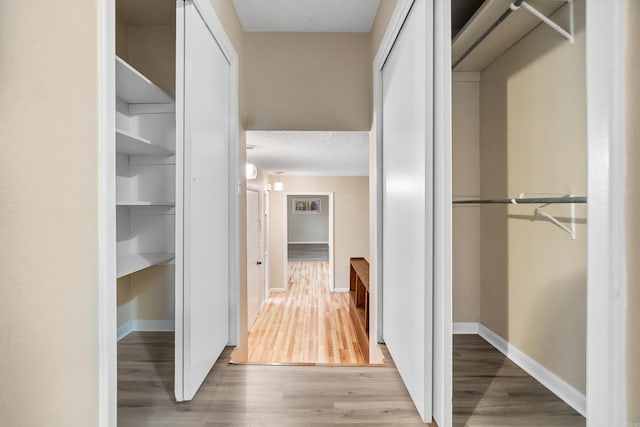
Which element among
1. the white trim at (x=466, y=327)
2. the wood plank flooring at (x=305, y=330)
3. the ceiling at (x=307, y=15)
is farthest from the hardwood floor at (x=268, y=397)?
the ceiling at (x=307, y=15)

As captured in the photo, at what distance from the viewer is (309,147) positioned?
3.46m

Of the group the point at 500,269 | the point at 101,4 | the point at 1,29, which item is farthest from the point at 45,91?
the point at 500,269

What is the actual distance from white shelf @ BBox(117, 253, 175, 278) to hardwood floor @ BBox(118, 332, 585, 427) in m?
0.55

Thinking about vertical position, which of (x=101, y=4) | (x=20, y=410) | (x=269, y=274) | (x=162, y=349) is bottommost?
(x=269, y=274)

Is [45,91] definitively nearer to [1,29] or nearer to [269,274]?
[1,29]

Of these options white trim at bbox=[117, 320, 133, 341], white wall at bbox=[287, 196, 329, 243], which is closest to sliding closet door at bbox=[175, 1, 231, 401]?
white trim at bbox=[117, 320, 133, 341]

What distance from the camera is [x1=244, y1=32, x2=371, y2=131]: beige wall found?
247cm

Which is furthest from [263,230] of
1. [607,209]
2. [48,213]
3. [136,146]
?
[607,209]

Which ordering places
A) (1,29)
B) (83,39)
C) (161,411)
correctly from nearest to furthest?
1. (1,29)
2. (83,39)
3. (161,411)

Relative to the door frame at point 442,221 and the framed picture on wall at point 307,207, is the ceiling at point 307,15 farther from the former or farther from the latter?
the framed picture on wall at point 307,207

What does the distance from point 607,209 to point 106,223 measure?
113 cm

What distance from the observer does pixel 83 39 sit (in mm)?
772

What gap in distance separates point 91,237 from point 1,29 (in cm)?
45

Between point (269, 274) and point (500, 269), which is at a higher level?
point (500, 269)
